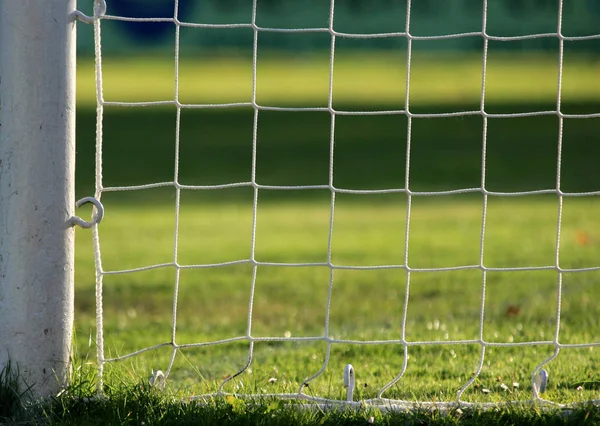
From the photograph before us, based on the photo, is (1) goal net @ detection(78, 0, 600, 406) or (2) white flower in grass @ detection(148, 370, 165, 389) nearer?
(2) white flower in grass @ detection(148, 370, 165, 389)

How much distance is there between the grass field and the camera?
139 inches

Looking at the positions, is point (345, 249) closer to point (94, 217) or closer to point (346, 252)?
point (346, 252)

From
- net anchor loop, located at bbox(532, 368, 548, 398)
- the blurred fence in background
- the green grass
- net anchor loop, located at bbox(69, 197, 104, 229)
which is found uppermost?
the blurred fence in background

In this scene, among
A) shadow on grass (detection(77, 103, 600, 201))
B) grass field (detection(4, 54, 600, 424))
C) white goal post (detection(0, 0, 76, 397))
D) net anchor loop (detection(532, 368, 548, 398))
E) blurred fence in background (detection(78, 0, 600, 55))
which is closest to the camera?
white goal post (detection(0, 0, 76, 397))

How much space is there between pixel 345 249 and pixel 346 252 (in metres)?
0.13

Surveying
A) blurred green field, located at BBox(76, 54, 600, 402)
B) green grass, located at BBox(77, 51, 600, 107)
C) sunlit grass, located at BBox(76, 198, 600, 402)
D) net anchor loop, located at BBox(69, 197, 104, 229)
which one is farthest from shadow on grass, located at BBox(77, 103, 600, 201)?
net anchor loop, located at BBox(69, 197, 104, 229)

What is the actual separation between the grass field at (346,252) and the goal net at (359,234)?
0.9 inches

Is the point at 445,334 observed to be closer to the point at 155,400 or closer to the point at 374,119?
the point at 155,400

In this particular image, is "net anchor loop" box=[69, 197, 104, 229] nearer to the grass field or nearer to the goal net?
the goal net

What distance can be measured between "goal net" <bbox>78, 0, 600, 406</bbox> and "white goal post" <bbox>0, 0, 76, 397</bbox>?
0.19 m

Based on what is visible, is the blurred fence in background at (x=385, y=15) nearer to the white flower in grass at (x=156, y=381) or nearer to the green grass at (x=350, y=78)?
the green grass at (x=350, y=78)

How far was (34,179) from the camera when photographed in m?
2.63

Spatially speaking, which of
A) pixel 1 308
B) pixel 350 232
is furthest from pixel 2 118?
pixel 350 232

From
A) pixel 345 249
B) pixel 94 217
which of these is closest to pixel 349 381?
pixel 94 217
